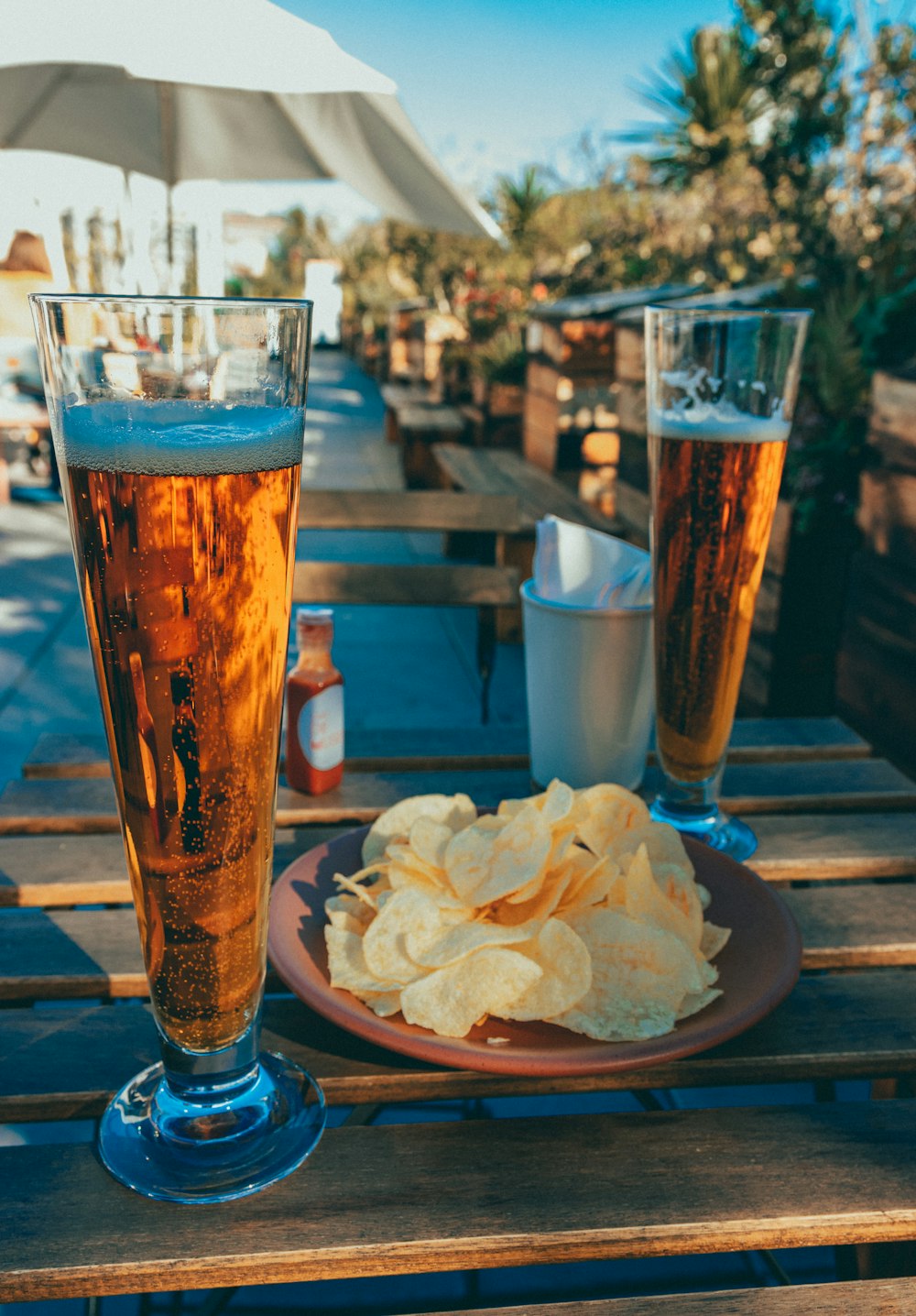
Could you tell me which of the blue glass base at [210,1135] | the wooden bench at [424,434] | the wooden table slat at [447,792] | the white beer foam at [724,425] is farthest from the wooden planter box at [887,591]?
the wooden bench at [424,434]

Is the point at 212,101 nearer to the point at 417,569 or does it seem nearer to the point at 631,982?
the point at 417,569

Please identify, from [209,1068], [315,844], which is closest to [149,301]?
[209,1068]

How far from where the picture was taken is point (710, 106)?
36.7 feet

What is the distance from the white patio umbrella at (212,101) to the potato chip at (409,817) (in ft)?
7.13

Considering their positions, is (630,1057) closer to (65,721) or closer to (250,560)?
(250,560)

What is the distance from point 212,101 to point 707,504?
378 cm

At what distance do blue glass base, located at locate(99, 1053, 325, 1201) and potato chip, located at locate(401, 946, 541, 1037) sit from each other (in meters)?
0.09

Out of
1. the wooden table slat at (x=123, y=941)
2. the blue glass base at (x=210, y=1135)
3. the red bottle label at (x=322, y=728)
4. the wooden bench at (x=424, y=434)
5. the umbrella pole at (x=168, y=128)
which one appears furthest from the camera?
the wooden bench at (x=424, y=434)

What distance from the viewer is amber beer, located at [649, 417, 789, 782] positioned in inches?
39.4

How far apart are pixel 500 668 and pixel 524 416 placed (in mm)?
2650

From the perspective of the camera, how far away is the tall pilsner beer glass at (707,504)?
0.99m

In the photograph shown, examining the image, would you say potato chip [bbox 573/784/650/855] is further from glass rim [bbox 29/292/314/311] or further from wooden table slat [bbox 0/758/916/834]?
glass rim [bbox 29/292/314/311]

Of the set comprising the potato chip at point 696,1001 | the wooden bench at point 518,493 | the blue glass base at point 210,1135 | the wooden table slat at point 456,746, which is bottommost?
the wooden bench at point 518,493

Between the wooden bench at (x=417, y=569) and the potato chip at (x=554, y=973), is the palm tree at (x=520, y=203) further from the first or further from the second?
the potato chip at (x=554, y=973)
